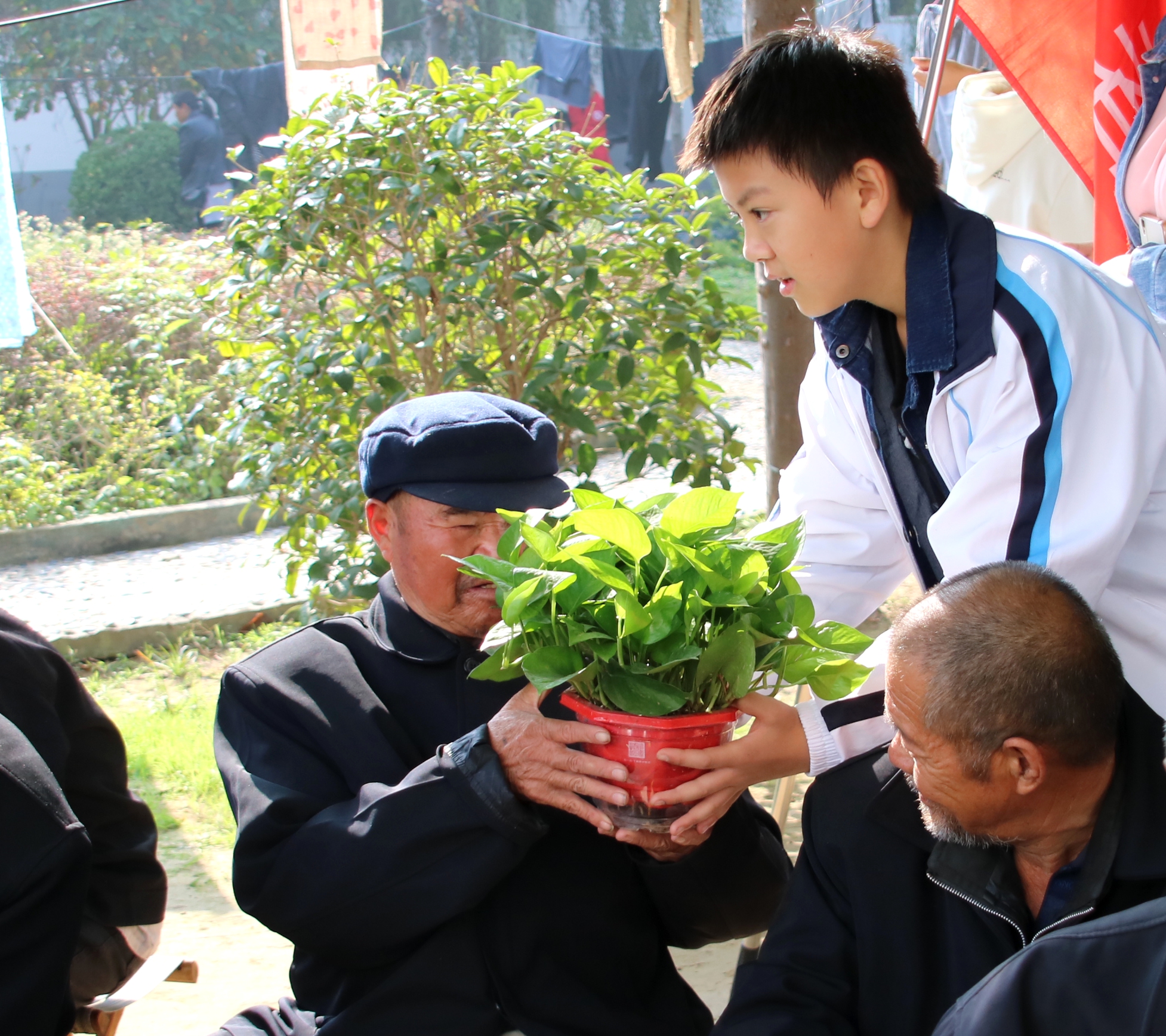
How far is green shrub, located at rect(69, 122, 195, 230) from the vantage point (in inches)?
512

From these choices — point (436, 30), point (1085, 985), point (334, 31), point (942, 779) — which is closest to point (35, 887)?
point (942, 779)

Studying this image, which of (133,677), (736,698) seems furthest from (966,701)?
(133,677)

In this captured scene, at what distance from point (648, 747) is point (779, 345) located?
2.83 m

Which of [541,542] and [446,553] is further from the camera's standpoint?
[446,553]

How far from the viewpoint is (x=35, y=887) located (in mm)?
1722

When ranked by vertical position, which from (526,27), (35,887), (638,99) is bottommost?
(35,887)

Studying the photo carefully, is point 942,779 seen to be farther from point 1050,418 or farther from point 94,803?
→ point 94,803

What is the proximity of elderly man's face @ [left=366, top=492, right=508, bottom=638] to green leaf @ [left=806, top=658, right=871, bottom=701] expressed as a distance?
62 cm

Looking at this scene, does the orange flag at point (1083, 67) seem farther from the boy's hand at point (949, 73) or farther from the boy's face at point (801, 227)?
the boy's face at point (801, 227)

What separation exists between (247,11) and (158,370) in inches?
295

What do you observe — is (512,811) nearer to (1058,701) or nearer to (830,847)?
(830,847)

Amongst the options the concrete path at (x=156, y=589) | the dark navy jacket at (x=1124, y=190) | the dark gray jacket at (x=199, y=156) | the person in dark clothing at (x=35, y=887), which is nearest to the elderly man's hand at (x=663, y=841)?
the person in dark clothing at (x=35, y=887)

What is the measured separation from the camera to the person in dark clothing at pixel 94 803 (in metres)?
1.99

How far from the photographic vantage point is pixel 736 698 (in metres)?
1.63
